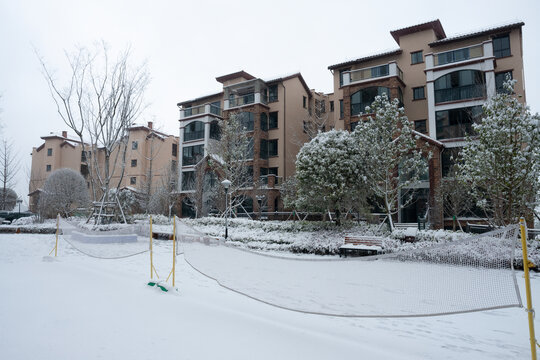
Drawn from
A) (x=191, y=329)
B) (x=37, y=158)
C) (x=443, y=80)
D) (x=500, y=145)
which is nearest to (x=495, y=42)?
(x=443, y=80)

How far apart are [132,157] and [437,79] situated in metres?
35.8

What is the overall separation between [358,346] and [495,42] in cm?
2690

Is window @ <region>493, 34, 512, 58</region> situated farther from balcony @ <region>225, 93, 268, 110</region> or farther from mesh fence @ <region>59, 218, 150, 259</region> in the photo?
mesh fence @ <region>59, 218, 150, 259</region>

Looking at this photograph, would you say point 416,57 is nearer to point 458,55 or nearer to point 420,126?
point 458,55

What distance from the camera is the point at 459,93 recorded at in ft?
74.5

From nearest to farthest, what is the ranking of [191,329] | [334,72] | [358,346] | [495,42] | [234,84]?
[358,346], [191,329], [495,42], [334,72], [234,84]

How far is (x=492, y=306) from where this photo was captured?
3865mm

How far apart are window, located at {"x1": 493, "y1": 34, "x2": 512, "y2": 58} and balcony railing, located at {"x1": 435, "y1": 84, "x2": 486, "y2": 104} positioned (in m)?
3.28

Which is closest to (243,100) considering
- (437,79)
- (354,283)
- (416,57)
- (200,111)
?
(200,111)

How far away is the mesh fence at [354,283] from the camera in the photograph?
4.29 metres

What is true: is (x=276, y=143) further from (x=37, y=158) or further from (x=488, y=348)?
(x=37, y=158)

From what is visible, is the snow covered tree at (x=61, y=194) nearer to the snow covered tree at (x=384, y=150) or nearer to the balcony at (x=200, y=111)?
the balcony at (x=200, y=111)

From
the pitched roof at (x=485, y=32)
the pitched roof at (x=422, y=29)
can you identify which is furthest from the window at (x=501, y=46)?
the pitched roof at (x=422, y=29)

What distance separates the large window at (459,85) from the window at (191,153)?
22288 mm
